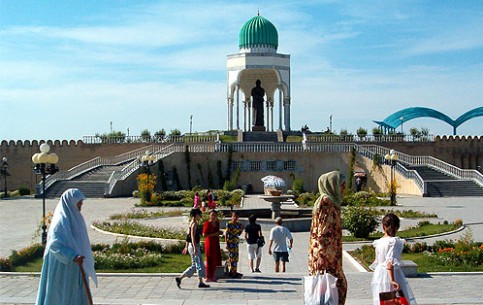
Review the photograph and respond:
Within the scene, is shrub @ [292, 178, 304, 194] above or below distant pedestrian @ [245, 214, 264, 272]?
below

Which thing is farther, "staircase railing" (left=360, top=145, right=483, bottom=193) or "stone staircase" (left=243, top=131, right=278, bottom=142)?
"stone staircase" (left=243, top=131, right=278, bottom=142)

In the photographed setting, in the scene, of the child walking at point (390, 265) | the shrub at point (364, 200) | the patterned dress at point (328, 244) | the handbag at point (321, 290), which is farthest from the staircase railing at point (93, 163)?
the child walking at point (390, 265)

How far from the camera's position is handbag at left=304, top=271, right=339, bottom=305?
27.1ft

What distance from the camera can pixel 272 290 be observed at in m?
12.0

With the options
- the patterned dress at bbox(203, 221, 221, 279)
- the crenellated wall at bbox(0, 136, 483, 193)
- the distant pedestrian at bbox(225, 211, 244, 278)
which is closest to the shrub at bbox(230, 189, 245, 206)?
the crenellated wall at bbox(0, 136, 483, 193)

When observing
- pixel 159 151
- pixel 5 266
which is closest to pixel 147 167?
pixel 159 151

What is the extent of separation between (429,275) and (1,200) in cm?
3042

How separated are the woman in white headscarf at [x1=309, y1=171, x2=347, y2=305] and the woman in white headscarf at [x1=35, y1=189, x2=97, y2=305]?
278cm

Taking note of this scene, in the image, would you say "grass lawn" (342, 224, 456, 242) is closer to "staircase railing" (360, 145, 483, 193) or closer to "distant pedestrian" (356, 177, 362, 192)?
"staircase railing" (360, 145, 483, 193)

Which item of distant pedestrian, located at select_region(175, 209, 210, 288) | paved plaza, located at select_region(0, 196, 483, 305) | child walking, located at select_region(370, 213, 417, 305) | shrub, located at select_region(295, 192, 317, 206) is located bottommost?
shrub, located at select_region(295, 192, 317, 206)

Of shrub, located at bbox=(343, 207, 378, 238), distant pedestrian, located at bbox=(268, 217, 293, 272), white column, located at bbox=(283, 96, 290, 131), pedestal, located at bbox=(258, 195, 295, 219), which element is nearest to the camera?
distant pedestrian, located at bbox=(268, 217, 293, 272)

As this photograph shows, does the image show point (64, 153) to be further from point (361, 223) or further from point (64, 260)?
point (64, 260)

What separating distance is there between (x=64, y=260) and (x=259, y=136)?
43601 mm

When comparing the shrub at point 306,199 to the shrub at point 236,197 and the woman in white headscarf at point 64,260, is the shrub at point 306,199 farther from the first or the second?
the woman in white headscarf at point 64,260
